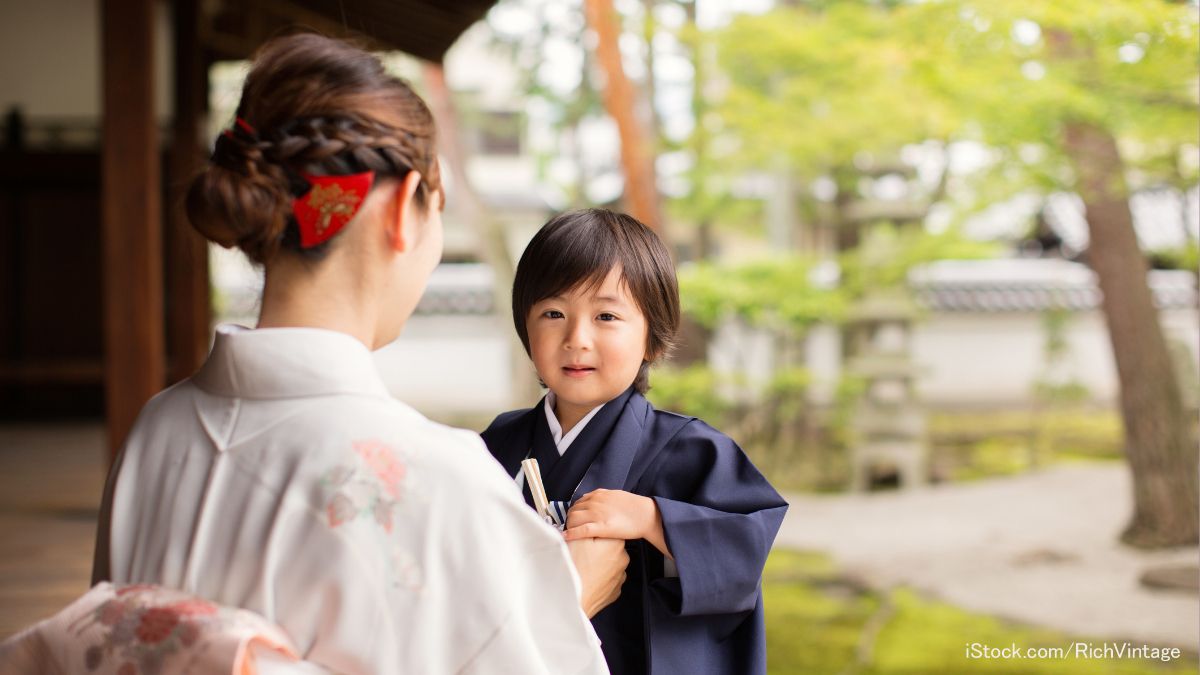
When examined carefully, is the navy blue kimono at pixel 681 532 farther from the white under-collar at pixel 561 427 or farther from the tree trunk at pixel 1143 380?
the tree trunk at pixel 1143 380

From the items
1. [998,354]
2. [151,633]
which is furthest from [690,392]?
[151,633]

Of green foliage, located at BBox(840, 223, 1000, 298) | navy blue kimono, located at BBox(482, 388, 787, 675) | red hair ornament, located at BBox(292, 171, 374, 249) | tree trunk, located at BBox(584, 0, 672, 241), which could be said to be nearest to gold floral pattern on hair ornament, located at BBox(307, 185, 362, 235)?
red hair ornament, located at BBox(292, 171, 374, 249)

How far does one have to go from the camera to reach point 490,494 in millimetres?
904

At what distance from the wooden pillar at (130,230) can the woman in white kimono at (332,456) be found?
11.2ft

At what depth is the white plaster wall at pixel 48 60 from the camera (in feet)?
32.1

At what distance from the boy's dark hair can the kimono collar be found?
0.34m

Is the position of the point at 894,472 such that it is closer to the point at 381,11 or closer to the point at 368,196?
the point at 381,11

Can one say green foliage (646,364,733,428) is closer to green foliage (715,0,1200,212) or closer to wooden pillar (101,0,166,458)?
green foliage (715,0,1200,212)

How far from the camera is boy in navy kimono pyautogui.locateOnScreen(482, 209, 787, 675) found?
1.17 metres

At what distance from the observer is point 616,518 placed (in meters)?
1.13

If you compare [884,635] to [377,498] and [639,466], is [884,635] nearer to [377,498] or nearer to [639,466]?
[639,466]

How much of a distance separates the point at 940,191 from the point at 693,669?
28.3ft

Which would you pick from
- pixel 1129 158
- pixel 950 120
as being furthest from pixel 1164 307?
pixel 950 120

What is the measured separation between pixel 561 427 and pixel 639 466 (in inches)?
4.9
